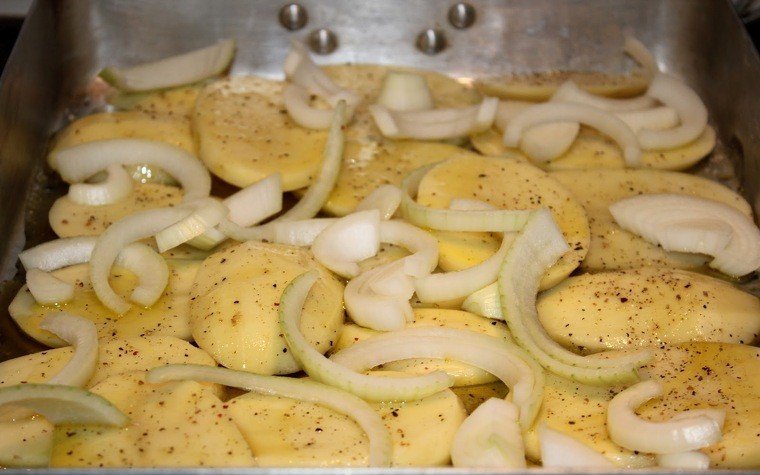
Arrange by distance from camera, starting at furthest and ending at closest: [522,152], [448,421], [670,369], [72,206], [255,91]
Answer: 1. [255,91]
2. [522,152]
3. [72,206]
4. [670,369]
5. [448,421]

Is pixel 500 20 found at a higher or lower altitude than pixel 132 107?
higher

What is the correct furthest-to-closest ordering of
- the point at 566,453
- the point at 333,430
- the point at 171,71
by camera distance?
the point at 171,71 < the point at 333,430 < the point at 566,453

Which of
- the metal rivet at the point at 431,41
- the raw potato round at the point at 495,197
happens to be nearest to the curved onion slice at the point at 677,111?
the raw potato round at the point at 495,197

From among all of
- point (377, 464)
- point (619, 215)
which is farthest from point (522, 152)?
point (377, 464)

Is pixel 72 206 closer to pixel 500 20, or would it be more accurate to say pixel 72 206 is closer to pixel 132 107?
pixel 132 107

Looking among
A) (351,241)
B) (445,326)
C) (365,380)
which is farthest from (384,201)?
(365,380)

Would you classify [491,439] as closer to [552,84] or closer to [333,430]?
[333,430]

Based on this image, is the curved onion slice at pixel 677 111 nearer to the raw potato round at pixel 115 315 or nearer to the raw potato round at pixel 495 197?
the raw potato round at pixel 495 197
